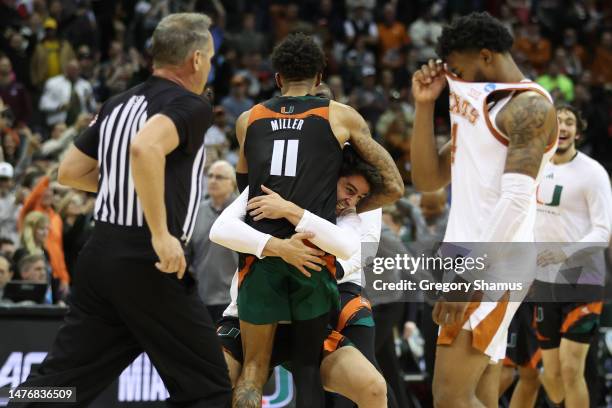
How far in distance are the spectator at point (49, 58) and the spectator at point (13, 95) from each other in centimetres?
85

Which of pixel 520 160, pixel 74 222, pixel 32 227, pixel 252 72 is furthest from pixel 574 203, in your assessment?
pixel 252 72

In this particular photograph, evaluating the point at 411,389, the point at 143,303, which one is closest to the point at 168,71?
the point at 143,303

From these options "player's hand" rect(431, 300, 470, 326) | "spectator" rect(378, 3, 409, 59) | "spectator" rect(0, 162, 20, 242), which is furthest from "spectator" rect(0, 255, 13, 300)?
"spectator" rect(378, 3, 409, 59)

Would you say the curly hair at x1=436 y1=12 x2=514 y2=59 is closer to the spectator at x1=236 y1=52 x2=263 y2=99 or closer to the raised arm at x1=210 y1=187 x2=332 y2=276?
the raised arm at x1=210 y1=187 x2=332 y2=276

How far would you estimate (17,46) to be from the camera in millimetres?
17344

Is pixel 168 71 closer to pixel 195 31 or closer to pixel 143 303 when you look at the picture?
pixel 195 31

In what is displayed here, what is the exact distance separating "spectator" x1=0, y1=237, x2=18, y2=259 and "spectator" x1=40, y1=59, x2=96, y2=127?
5.47 m

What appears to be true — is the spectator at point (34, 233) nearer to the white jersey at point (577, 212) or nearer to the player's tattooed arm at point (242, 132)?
the white jersey at point (577, 212)

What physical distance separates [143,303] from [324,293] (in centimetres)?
103

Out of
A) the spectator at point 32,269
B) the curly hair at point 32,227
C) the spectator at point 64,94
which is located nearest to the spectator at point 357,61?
the spectator at point 64,94

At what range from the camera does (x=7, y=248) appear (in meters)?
11.1

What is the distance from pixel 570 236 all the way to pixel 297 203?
12.0 ft

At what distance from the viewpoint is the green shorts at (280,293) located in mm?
5309

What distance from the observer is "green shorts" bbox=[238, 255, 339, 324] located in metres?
5.31
